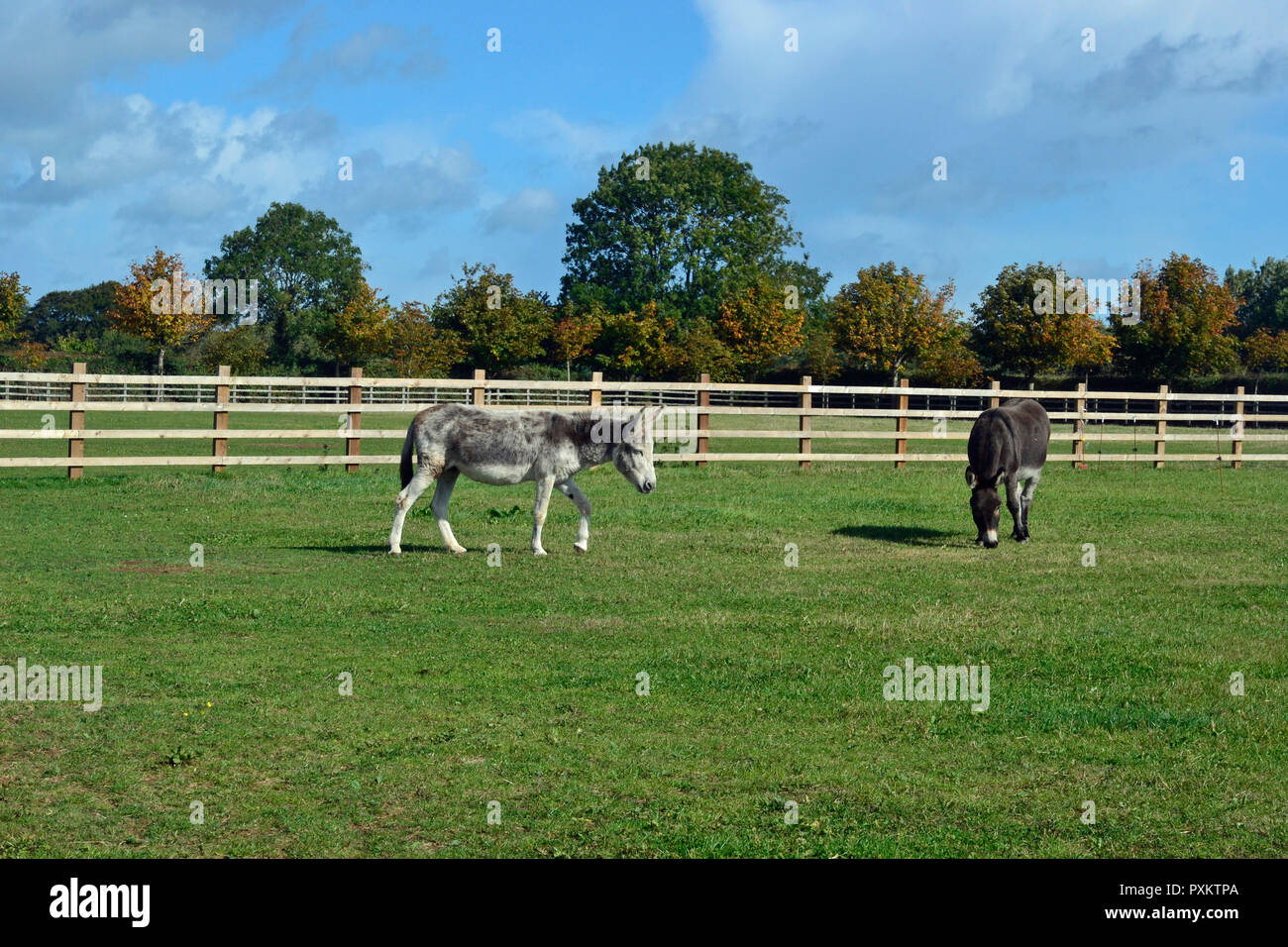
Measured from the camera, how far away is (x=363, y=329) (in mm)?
63594

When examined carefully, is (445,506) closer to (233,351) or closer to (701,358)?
(701,358)

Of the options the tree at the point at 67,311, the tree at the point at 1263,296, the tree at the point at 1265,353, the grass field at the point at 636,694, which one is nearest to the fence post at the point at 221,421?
the grass field at the point at 636,694

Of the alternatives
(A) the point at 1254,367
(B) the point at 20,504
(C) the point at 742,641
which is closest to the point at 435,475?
(C) the point at 742,641

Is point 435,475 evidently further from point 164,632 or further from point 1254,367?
point 1254,367

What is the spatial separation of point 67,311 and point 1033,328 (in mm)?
90742

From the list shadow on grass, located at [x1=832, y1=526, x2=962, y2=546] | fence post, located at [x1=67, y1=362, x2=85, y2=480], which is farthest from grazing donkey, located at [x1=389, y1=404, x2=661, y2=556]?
fence post, located at [x1=67, y1=362, x2=85, y2=480]

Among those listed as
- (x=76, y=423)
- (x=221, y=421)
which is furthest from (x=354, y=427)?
(x=76, y=423)

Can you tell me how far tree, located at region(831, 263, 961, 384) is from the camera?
66250 millimetres

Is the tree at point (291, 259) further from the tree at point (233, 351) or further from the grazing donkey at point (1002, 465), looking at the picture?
the grazing donkey at point (1002, 465)

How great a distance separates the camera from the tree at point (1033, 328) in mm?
58000

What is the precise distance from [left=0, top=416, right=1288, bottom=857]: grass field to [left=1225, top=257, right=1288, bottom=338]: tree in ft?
248

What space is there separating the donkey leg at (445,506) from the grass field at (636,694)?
30 cm

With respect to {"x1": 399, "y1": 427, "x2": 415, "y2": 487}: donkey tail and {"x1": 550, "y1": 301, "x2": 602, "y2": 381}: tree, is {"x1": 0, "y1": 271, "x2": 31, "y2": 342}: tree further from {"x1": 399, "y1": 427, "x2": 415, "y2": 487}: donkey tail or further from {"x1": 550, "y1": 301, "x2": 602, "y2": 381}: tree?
{"x1": 399, "y1": 427, "x2": 415, "y2": 487}: donkey tail

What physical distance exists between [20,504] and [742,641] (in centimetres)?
1254
